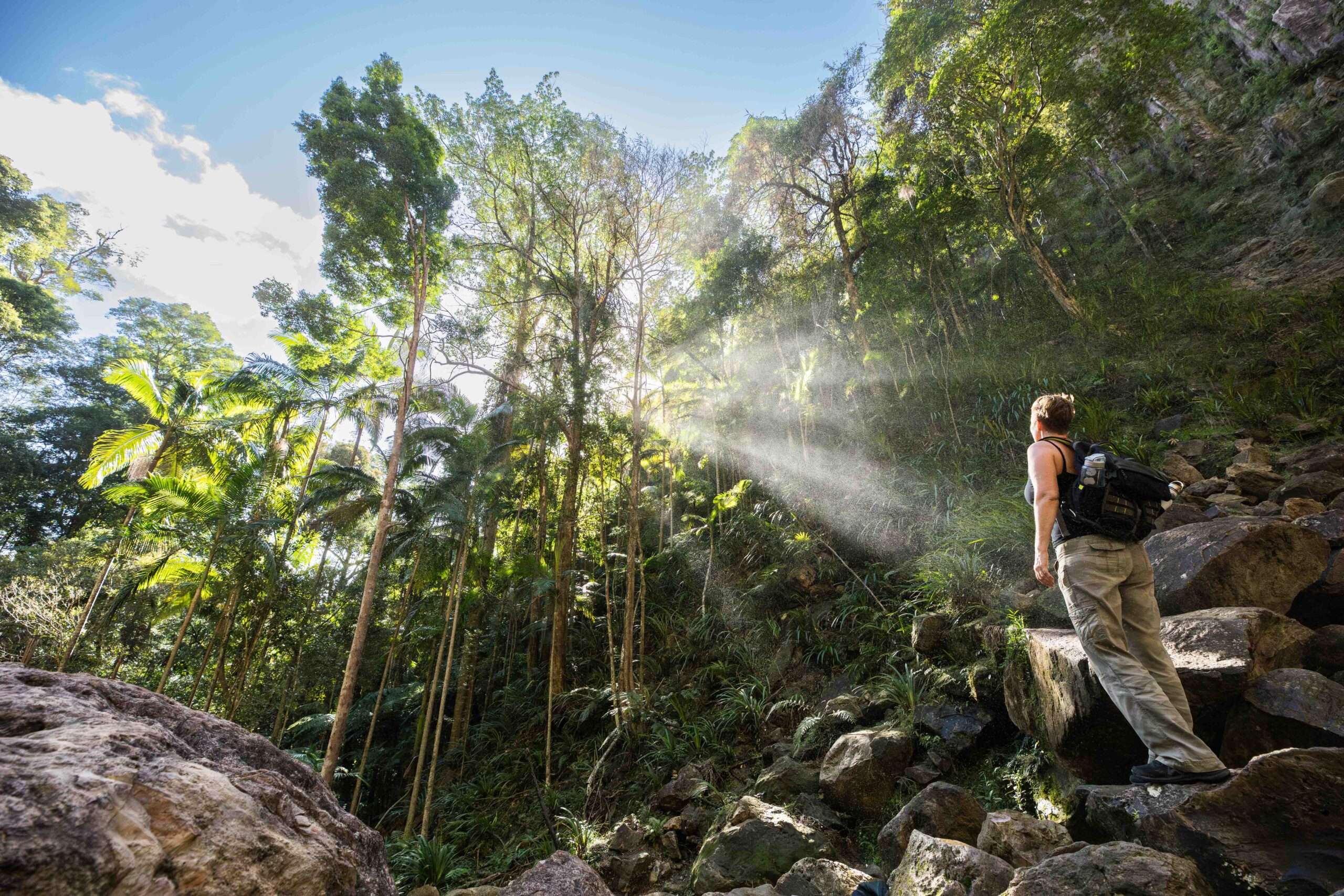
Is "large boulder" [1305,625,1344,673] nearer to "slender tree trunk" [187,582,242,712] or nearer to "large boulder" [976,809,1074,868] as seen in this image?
"large boulder" [976,809,1074,868]

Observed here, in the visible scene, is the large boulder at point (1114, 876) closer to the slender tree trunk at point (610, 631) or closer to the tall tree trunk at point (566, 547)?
the slender tree trunk at point (610, 631)

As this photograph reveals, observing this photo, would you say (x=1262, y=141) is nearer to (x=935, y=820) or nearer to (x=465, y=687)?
(x=935, y=820)

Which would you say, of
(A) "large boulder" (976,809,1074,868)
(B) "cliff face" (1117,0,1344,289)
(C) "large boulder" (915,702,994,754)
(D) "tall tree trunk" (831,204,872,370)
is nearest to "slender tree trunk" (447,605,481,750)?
(C) "large boulder" (915,702,994,754)

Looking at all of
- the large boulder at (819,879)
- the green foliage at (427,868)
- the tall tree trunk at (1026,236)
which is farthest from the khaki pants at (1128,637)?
the tall tree trunk at (1026,236)

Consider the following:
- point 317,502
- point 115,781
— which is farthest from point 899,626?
point 317,502

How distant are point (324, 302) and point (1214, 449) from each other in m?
19.5

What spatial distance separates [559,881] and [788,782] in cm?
274

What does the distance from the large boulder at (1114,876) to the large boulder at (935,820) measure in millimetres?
1317

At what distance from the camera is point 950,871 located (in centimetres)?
227

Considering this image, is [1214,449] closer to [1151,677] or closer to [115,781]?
[1151,677]

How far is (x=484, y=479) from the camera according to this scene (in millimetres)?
10336

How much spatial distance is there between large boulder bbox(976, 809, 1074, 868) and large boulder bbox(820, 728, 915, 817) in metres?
1.41

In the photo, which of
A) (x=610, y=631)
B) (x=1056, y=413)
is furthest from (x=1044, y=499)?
(x=610, y=631)

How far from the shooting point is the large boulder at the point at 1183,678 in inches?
109
